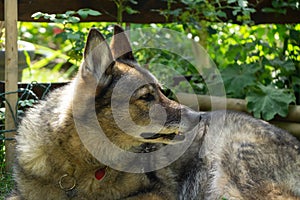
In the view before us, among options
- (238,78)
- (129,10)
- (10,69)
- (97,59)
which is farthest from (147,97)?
(238,78)

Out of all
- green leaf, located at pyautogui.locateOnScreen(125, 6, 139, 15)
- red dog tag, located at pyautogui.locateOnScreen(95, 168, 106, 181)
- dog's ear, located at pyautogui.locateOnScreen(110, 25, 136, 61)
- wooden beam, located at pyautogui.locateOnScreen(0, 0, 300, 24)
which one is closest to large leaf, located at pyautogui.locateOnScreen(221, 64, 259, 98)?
wooden beam, located at pyautogui.locateOnScreen(0, 0, 300, 24)

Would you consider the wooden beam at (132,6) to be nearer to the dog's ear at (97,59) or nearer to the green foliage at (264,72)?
the green foliage at (264,72)

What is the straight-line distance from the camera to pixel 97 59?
140 inches

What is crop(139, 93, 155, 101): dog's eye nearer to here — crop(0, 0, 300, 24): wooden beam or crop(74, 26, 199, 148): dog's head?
crop(74, 26, 199, 148): dog's head

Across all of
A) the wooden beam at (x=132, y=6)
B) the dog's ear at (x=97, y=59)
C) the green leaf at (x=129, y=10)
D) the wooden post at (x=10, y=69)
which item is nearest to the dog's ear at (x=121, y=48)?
the dog's ear at (x=97, y=59)

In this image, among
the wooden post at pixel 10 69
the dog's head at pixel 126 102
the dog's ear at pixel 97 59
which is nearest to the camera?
the dog's ear at pixel 97 59

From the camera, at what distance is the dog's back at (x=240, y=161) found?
3.71 metres

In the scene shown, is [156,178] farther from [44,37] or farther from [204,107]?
[44,37]

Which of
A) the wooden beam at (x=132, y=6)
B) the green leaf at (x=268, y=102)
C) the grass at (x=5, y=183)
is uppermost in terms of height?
the wooden beam at (x=132, y=6)

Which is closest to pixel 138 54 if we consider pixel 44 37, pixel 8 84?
pixel 8 84

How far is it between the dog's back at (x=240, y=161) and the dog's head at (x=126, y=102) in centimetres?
33

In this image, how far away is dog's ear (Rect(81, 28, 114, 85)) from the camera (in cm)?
346

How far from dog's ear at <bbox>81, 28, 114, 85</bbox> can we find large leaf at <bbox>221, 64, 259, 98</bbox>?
272 cm

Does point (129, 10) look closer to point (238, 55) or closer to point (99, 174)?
point (238, 55)
